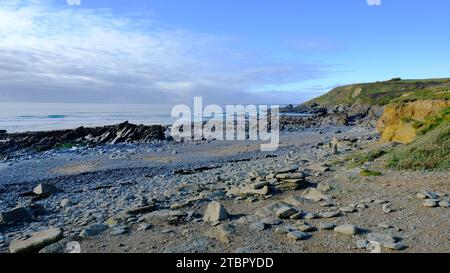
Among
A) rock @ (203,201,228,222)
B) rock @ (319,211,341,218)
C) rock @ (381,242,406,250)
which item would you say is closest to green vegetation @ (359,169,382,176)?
rock @ (319,211,341,218)

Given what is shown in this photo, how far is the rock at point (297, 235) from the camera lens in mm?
7648

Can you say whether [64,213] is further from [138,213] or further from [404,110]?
[404,110]

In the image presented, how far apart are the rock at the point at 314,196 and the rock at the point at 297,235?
3117 mm

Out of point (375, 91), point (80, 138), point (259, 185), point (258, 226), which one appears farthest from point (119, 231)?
point (375, 91)

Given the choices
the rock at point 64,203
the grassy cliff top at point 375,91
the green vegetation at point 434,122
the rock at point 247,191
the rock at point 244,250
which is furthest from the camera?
the grassy cliff top at point 375,91

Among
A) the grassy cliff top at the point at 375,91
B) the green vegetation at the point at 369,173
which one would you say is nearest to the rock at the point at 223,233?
the green vegetation at the point at 369,173

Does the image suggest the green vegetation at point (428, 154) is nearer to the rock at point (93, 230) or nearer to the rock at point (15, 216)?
the rock at point (93, 230)

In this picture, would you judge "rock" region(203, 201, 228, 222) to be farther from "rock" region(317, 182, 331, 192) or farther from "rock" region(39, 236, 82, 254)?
"rock" region(317, 182, 331, 192)

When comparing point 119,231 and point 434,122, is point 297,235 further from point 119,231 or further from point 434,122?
point 434,122

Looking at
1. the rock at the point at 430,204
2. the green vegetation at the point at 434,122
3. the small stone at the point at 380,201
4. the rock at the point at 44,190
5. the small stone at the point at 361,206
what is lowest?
the rock at the point at 44,190

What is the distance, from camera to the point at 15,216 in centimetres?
1123

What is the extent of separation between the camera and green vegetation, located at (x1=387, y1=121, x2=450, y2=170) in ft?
42.3

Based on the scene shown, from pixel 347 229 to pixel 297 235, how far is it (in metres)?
1.03
